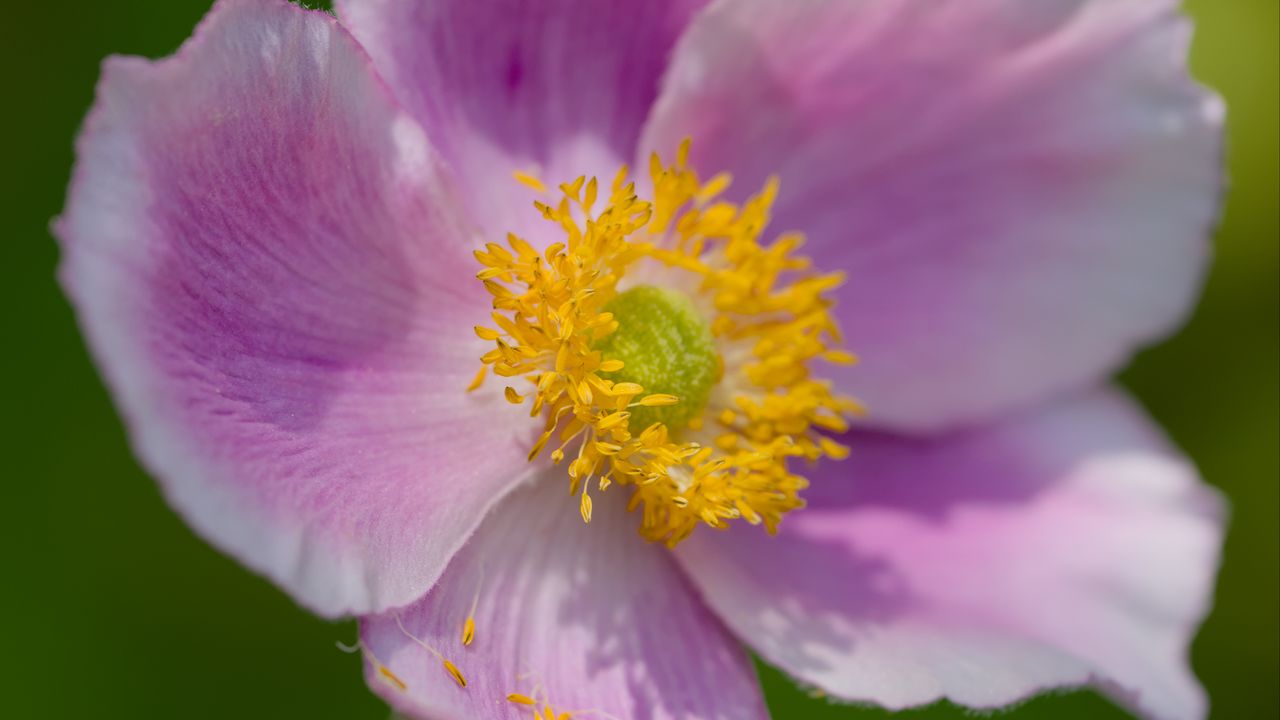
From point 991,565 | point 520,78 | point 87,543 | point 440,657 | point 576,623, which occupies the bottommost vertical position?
point 991,565

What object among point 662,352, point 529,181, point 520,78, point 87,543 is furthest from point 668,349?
point 87,543

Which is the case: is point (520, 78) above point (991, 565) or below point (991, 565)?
above

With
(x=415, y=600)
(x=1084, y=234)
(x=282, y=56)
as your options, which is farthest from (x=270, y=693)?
(x=1084, y=234)

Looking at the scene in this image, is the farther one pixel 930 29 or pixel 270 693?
pixel 270 693

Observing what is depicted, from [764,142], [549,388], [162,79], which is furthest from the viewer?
[764,142]

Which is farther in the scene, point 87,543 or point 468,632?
point 87,543

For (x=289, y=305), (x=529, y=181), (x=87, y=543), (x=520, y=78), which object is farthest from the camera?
(x=87, y=543)

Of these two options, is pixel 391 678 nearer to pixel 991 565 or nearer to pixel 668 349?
pixel 668 349

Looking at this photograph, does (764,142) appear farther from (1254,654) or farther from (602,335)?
(1254,654)
